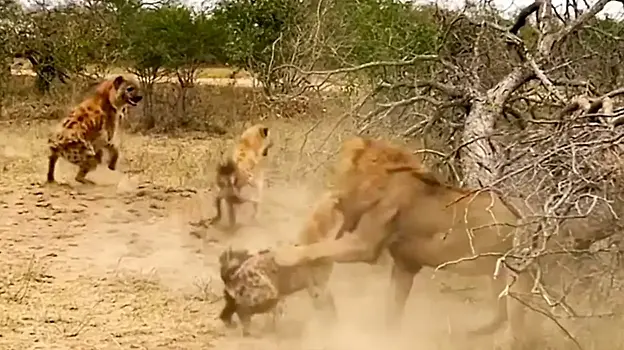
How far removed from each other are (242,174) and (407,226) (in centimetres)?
352

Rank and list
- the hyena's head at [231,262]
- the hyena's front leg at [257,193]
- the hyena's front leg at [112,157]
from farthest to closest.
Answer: the hyena's front leg at [112,157]
the hyena's front leg at [257,193]
the hyena's head at [231,262]

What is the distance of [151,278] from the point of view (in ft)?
23.1

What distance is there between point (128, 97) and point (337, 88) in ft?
9.29

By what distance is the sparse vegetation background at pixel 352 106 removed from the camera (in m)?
4.70

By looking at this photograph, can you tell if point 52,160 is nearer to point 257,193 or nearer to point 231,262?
point 257,193

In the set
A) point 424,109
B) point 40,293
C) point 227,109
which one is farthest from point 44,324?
point 227,109

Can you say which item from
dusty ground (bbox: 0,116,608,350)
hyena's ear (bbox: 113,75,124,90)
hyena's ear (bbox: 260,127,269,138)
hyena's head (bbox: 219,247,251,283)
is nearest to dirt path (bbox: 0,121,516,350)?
dusty ground (bbox: 0,116,608,350)

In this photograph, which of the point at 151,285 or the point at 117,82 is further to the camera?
the point at 117,82

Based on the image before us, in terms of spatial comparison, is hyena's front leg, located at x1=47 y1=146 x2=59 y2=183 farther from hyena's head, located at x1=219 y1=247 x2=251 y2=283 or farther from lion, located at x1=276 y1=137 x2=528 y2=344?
lion, located at x1=276 y1=137 x2=528 y2=344

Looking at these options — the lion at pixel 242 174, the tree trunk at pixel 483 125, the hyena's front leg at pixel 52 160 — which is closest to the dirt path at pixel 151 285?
the lion at pixel 242 174

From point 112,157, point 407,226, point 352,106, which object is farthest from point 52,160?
point 407,226

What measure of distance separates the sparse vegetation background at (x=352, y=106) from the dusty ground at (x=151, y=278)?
49mm

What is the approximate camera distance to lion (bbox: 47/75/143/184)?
34.5 ft

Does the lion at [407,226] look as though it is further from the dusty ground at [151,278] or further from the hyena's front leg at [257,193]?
the hyena's front leg at [257,193]
